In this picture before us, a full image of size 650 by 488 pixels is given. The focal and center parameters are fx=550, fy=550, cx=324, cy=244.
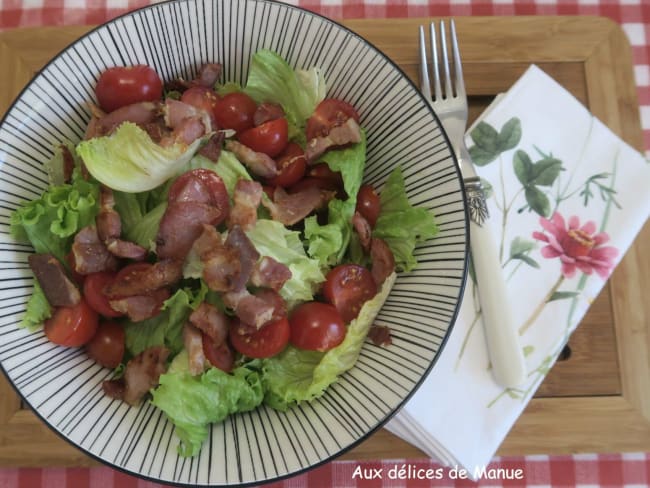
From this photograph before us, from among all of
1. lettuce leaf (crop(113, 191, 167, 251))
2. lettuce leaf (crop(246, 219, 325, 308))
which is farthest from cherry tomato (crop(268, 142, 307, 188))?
lettuce leaf (crop(113, 191, 167, 251))

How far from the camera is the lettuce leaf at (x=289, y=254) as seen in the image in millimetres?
1011

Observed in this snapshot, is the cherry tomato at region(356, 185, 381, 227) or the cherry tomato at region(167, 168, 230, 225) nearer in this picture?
the cherry tomato at region(167, 168, 230, 225)

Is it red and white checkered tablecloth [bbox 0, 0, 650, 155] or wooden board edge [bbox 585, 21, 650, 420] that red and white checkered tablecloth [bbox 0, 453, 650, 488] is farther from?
red and white checkered tablecloth [bbox 0, 0, 650, 155]

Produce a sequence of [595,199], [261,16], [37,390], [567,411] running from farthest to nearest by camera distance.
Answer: [595,199]
[567,411]
[261,16]
[37,390]

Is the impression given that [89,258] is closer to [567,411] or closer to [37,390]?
[37,390]

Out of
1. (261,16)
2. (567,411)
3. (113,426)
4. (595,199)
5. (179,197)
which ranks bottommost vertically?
(567,411)

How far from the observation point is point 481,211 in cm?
117

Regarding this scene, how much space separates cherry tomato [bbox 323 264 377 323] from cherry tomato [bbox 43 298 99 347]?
0.43 m

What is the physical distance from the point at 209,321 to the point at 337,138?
0.41 m

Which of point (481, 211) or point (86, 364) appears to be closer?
point (86, 364)

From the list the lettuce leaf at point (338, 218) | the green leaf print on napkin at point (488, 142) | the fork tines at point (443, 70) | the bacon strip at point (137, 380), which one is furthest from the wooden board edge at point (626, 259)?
the bacon strip at point (137, 380)

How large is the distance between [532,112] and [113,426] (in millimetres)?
1119

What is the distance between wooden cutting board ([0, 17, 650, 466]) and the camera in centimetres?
117

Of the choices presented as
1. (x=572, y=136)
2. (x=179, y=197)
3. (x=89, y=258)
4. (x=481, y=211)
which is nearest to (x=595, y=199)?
(x=572, y=136)
